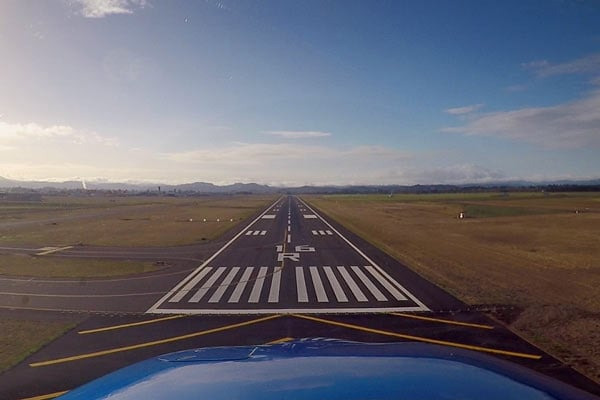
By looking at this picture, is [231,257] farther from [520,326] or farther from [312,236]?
[520,326]

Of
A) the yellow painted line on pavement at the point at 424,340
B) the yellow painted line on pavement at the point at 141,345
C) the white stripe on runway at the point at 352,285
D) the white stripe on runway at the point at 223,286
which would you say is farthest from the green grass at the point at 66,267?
the yellow painted line on pavement at the point at 424,340

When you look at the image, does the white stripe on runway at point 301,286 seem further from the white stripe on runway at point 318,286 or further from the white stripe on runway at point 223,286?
the white stripe on runway at point 223,286

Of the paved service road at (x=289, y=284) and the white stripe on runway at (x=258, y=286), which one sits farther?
the white stripe on runway at (x=258, y=286)

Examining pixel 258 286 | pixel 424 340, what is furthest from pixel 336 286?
pixel 424 340

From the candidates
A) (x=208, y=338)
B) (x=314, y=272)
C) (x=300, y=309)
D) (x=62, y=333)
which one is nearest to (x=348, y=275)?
(x=314, y=272)

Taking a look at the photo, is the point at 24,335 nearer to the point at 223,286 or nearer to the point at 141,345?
the point at 141,345

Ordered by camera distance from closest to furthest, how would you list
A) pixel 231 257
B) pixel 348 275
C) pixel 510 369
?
pixel 510 369, pixel 348 275, pixel 231 257
